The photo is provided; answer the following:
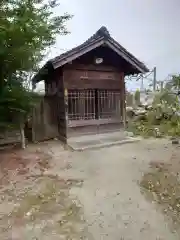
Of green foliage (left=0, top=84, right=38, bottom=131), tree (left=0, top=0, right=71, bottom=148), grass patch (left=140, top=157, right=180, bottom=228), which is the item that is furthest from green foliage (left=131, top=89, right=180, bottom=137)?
tree (left=0, top=0, right=71, bottom=148)

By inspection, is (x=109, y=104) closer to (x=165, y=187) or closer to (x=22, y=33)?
(x=22, y=33)

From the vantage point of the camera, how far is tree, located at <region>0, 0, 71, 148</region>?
5367 millimetres

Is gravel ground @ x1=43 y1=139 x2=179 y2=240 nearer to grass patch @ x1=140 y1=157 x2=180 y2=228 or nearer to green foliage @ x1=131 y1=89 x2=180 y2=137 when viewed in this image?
grass patch @ x1=140 y1=157 x2=180 y2=228

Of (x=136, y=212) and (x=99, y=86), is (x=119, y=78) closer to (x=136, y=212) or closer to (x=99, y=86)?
(x=99, y=86)

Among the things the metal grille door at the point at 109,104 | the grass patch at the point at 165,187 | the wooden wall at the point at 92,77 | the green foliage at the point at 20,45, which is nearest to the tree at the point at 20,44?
the green foliage at the point at 20,45

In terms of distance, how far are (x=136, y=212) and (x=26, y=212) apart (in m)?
1.66

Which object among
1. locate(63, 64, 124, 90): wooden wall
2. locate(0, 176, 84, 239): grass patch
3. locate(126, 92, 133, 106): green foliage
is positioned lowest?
locate(0, 176, 84, 239): grass patch

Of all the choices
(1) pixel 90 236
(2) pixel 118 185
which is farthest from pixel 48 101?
(1) pixel 90 236

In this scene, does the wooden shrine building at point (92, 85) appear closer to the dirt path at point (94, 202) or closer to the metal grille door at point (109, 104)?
the metal grille door at point (109, 104)

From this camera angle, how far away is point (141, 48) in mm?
15945

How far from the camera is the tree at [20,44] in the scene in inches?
211

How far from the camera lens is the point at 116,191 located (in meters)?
4.11

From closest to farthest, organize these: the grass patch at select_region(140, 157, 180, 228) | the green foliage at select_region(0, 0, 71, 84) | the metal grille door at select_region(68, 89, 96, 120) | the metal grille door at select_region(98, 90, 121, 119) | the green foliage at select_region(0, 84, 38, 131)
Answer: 1. the grass patch at select_region(140, 157, 180, 228)
2. the green foliage at select_region(0, 0, 71, 84)
3. the green foliage at select_region(0, 84, 38, 131)
4. the metal grille door at select_region(68, 89, 96, 120)
5. the metal grille door at select_region(98, 90, 121, 119)

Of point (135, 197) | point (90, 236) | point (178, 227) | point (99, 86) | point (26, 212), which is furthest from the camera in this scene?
point (99, 86)
